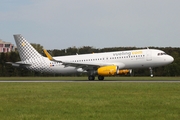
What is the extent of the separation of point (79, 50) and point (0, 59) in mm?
25202

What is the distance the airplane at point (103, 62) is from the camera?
47.1m

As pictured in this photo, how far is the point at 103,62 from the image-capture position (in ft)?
161

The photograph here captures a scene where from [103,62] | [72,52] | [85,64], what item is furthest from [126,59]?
[72,52]

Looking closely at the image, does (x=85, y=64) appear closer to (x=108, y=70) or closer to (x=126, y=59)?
(x=108, y=70)

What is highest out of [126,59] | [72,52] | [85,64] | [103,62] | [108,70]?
[72,52]

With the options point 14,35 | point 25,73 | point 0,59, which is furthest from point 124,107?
point 0,59

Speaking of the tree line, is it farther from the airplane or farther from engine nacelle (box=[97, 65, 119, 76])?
engine nacelle (box=[97, 65, 119, 76])

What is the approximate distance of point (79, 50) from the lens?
110500mm

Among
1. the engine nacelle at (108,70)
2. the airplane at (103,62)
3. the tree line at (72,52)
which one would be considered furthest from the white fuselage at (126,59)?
the tree line at (72,52)

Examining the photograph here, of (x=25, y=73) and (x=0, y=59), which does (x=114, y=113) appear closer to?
(x=25, y=73)

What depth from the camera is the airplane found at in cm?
4712

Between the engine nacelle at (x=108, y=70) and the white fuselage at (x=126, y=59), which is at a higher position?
the white fuselage at (x=126, y=59)

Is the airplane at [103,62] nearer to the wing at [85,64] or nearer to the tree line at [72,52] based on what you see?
the wing at [85,64]

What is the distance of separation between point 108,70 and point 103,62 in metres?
2.82
